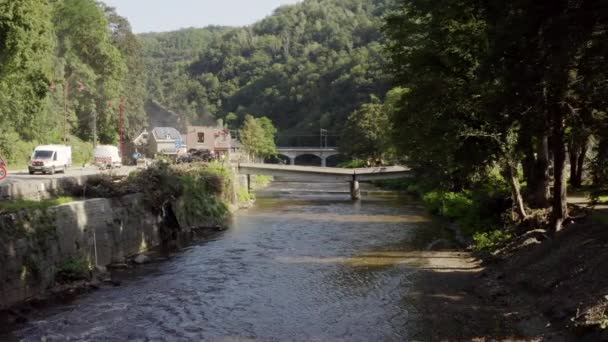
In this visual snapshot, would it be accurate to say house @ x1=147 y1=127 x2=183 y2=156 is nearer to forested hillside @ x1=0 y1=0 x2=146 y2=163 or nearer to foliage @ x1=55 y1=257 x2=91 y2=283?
forested hillside @ x1=0 y1=0 x2=146 y2=163

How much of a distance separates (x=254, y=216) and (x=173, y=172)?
957cm

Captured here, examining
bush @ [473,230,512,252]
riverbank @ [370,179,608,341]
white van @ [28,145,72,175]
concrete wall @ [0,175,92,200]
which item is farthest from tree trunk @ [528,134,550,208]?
white van @ [28,145,72,175]

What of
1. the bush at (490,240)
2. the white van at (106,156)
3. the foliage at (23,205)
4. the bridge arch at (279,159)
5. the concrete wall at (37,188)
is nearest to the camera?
the foliage at (23,205)

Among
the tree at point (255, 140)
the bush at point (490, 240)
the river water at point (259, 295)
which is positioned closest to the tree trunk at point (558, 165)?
the bush at point (490, 240)

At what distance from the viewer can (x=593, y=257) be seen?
18469 millimetres

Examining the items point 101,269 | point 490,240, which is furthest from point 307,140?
point 101,269

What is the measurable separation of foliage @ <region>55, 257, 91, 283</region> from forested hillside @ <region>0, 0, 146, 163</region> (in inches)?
1064

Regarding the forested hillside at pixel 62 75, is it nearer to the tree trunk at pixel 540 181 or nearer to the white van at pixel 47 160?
the white van at pixel 47 160

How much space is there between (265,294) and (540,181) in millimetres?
16295

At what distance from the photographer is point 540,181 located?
98.6 feet

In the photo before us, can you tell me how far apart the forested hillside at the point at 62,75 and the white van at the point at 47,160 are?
7.72 metres

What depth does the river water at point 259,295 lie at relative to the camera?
57.7ft

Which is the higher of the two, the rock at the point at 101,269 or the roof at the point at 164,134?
the roof at the point at 164,134

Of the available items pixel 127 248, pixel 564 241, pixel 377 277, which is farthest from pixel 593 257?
pixel 127 248
